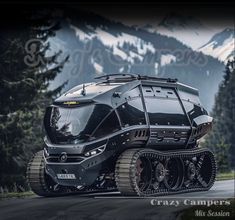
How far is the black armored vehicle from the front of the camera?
12852mm

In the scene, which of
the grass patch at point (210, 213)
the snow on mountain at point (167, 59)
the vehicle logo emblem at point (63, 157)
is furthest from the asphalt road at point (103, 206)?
the snow on mountain at point (167, 59)

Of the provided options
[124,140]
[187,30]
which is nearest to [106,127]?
[124,140]

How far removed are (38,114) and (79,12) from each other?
2.07 meters

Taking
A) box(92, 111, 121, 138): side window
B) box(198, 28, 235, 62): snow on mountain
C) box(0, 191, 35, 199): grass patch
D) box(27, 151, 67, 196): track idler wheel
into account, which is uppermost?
box(198, 28, 235, 62): snow on mountain

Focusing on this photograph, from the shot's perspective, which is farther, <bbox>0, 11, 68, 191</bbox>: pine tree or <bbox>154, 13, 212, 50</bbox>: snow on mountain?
<bbox>0, 11, 68, 191</bbox>: pine tree

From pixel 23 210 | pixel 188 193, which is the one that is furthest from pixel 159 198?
pixel 23 210

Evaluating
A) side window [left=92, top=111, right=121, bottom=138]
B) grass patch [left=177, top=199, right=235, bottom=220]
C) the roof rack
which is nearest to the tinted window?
the roof rack

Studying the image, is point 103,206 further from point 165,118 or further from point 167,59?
point 167,59

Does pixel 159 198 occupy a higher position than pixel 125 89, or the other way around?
pixel 125 89

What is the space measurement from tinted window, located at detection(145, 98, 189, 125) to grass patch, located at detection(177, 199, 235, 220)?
1.69 m

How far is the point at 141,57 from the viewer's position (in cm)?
1343

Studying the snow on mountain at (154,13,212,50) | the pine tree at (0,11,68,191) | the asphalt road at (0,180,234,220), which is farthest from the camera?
the pine tree at (0,11,68,191)

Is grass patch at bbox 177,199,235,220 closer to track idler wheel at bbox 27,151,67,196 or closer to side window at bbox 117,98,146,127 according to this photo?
side window at bbox 117,98,146,127

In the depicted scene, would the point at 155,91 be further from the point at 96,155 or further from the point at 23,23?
the point at 23,23
